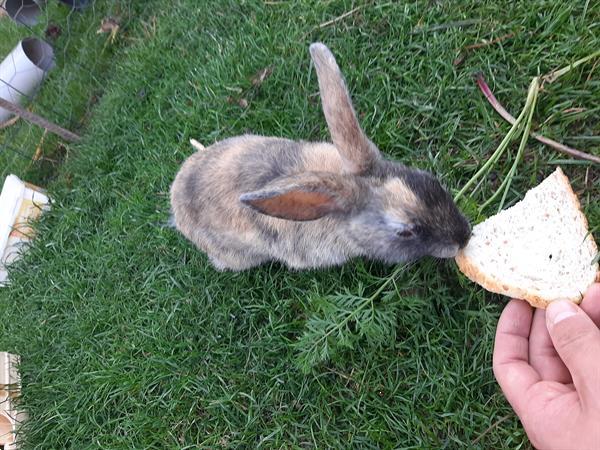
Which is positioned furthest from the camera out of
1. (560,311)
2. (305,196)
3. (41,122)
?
(41,122)

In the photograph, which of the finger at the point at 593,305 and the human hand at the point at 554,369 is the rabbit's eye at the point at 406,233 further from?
the finger at the point at 593,305

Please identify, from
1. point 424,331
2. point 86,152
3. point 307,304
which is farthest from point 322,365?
point 86,152

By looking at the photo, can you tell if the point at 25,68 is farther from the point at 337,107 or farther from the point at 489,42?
the point at 489,42

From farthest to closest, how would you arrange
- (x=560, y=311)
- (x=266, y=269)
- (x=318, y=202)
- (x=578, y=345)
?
(x=266, y=269) < (x=318, y=202) < (x=560, y=311) < (x=578, y=345)

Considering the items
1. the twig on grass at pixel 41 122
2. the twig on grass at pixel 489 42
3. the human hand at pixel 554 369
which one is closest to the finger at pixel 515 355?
the human hand at pixel 554 369

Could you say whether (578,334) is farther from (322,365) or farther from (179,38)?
(179,38)

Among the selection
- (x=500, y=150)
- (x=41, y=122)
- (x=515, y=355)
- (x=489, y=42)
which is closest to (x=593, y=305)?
(x=515, y=355)
